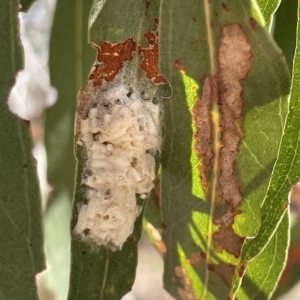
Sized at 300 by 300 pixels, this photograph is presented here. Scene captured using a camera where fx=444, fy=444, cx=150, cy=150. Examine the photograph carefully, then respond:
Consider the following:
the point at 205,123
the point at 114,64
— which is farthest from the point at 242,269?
the point at 114,64

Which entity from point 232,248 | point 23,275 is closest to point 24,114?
point 23,275

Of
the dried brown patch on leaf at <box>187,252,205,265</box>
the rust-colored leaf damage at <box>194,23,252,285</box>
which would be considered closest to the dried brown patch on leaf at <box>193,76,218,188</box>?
the rust-colored leaf damage at <box>194,23,252,285</box>

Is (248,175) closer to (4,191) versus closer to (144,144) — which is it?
(144,144)

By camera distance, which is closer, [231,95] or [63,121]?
[231,95]

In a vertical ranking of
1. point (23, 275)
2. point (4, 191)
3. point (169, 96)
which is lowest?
point (23, 275)

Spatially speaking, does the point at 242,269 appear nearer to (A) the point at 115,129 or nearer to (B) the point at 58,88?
(A) the point at 115,129

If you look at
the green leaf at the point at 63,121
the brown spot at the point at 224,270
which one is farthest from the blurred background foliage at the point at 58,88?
the brown spot at the point at 224,270
